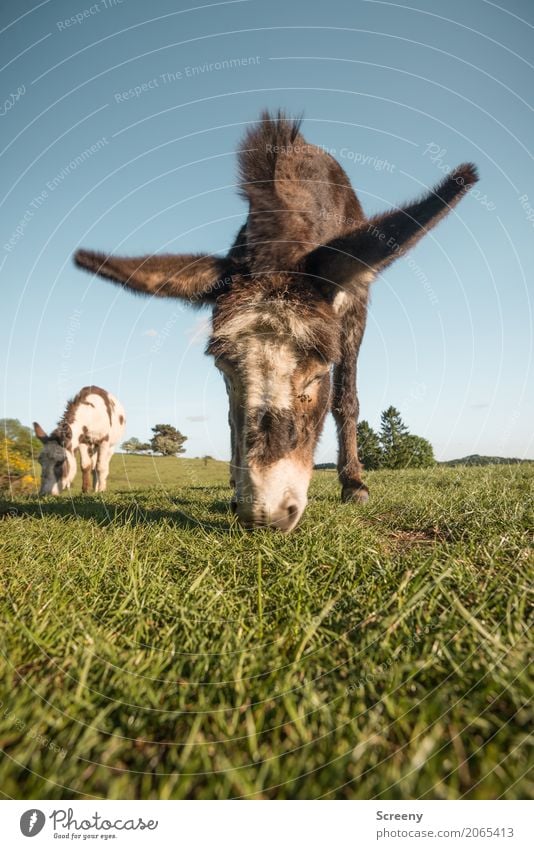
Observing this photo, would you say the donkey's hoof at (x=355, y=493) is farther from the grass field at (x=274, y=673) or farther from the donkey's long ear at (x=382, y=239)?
the donkey's long ear at (x=382, y=239)

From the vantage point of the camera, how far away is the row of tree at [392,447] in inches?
271

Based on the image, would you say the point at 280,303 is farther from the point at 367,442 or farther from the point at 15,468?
the point at 15,468

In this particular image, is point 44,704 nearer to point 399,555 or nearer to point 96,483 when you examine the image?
point 399,555

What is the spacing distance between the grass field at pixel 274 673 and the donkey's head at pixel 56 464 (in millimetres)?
13584

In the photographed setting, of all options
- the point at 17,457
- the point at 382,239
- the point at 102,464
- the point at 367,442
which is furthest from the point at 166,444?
the point at 17,457

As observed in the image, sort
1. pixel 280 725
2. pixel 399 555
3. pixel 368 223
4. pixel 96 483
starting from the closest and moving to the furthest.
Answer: pixel 280 725 → pixel 399 555 → pixel 368 223 → pixel 96 483

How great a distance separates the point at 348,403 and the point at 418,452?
454cm

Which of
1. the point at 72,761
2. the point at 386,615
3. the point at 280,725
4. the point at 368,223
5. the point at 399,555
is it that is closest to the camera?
the point at 72,761

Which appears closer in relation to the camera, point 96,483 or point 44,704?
point 44,704

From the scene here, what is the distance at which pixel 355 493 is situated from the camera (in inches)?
222

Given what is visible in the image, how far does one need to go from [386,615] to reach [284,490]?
146 cm

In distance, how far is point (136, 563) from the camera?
8.68 feet
